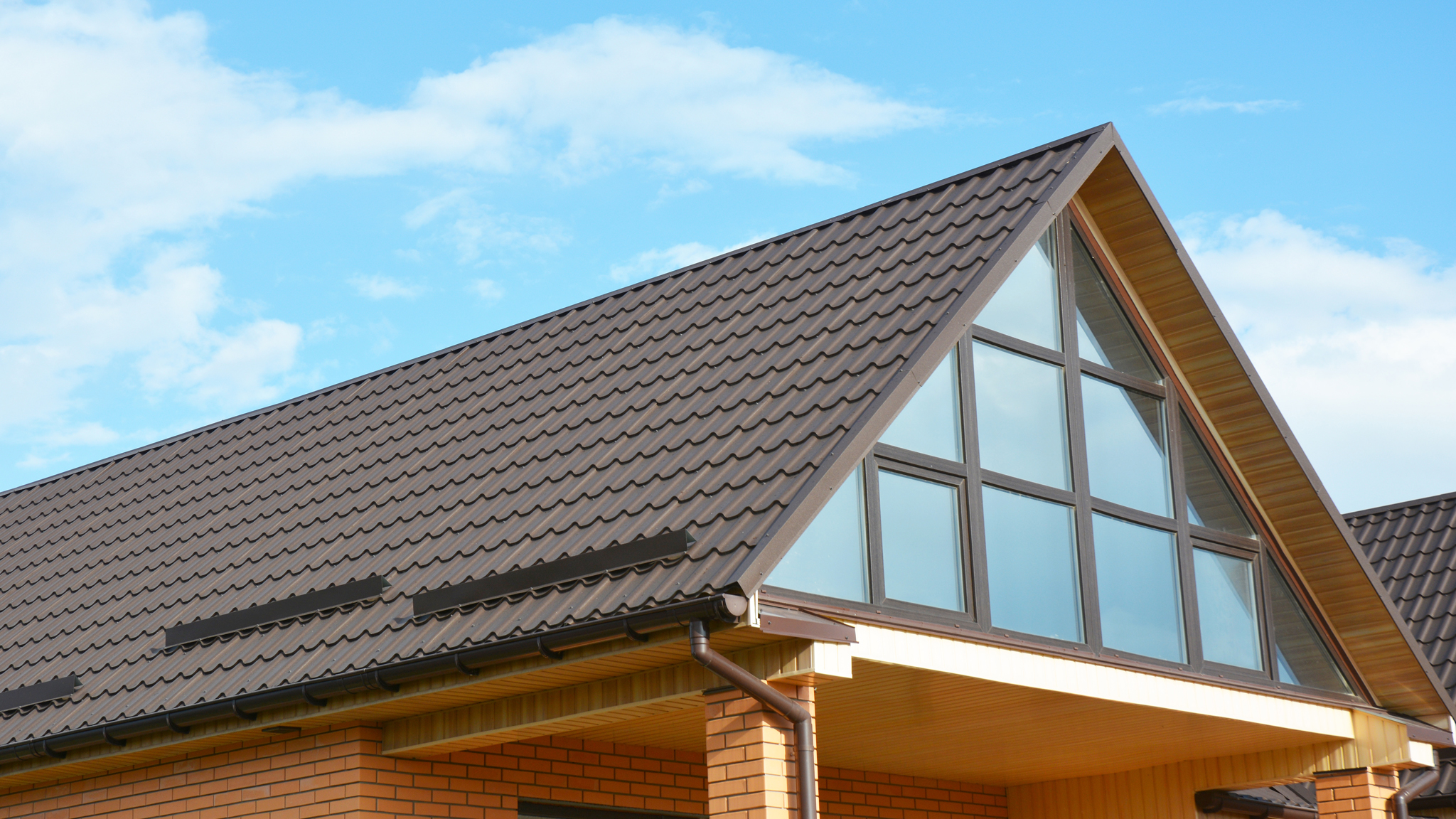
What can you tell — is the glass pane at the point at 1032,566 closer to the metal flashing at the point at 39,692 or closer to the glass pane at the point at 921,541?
the glass pane at the point at 921,541

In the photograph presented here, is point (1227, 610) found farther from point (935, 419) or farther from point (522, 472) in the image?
point (522, 472)

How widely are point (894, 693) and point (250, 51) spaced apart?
13236mm

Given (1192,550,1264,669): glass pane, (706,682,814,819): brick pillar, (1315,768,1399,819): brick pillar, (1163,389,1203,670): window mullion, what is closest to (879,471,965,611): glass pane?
(706,682,814,819): brick pillar

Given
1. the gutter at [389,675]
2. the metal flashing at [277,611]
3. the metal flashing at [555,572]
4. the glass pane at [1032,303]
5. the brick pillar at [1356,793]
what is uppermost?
the glass pane at [1032,303]

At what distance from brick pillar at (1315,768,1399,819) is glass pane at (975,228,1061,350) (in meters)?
3.84

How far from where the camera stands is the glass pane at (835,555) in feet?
24.7

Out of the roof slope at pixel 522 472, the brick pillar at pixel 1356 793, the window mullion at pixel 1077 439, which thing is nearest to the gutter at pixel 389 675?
the roof slope at pixel 522 472

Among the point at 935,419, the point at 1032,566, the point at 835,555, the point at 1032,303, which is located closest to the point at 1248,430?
the point at 1032,303

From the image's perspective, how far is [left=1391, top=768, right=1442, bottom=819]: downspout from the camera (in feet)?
34.6

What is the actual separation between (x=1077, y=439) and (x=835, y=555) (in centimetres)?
273

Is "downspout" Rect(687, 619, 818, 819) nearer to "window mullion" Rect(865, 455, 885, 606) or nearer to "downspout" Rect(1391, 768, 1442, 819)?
"window mullion" Rect(865, 455, 885, 606)

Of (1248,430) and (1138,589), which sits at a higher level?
(1248,430)

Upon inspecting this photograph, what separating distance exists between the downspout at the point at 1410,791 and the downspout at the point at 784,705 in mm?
5627

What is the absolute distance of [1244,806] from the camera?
12500mm
